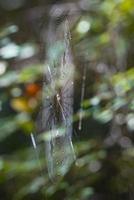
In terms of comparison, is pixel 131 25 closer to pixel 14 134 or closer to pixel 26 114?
pixel 26 114

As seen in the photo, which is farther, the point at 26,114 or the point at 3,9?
the point at 3,9

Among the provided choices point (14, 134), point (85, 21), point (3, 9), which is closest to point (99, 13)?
point (85, 21)

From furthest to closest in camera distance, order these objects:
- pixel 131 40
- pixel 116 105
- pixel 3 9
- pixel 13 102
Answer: pixel 3 9 → pixel 13 102 → pixel 131 40 → pixel 116 105

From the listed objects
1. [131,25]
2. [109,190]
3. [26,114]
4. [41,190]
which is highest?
[131,25]

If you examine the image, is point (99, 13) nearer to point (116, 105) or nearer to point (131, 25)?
point (131, 25)

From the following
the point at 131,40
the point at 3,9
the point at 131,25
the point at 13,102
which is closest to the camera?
the point at 131,25

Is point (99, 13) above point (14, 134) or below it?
above
